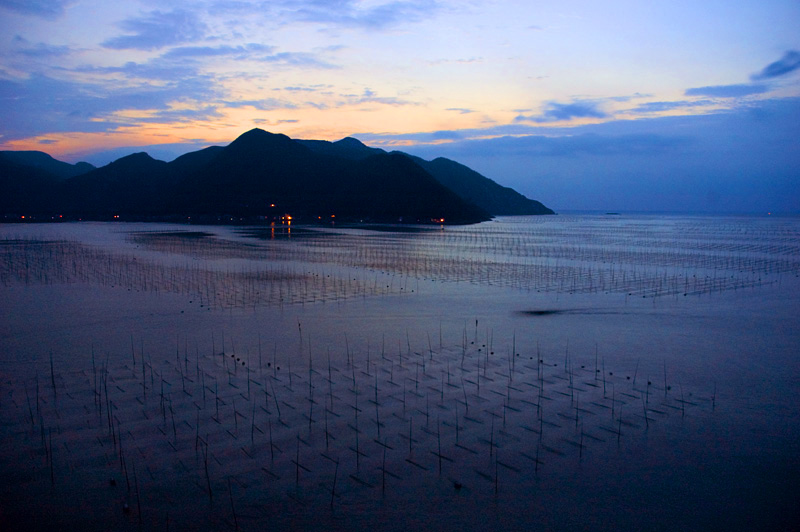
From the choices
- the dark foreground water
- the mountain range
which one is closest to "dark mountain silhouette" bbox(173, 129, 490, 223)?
the mountain range

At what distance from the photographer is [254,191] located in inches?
5610

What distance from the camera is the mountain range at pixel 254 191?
124438mm

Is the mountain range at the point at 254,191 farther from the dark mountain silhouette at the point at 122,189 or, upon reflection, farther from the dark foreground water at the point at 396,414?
the dark foreground water at the point at 396,414

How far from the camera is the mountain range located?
124438 millimetres

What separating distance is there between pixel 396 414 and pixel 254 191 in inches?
5562

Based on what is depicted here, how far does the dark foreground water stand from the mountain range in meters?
101

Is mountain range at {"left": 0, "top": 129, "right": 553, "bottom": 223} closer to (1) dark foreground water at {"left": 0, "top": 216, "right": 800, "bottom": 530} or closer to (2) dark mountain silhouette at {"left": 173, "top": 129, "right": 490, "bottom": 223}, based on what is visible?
(2) dark mountain silhouette at {"left": 173, "top": 129, "right": 490, "bottom": 223}

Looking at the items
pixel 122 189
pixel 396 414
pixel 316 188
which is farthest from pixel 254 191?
pixel 396 414

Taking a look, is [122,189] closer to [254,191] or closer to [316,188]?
[254,191]

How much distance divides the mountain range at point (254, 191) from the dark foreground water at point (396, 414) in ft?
331

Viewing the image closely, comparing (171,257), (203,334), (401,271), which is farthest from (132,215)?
(203,334)

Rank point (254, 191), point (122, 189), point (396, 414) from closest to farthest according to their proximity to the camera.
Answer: point (396, 414) < point (254, 191) < point (122, 189)

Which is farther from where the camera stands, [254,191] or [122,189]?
[122,189]

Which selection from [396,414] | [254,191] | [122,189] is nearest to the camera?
[396,414]
